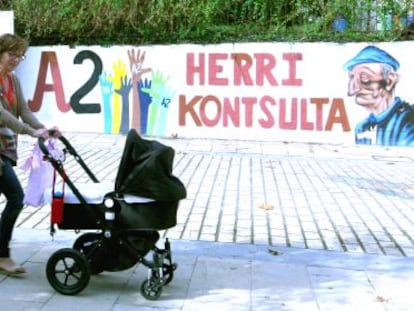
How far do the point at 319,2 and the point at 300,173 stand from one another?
482 centimetres

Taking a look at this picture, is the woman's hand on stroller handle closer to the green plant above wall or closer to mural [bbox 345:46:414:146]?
the green plant above wall

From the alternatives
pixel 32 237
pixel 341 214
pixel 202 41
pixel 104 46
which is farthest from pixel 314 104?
pixel 32 237

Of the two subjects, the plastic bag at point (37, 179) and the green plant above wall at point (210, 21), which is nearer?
the plastic bag at point (37, 179)

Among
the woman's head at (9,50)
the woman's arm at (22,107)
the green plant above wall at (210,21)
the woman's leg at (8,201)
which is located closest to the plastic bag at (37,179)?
the woman's leg at (8,201)

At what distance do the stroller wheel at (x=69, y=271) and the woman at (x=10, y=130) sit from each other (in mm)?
472

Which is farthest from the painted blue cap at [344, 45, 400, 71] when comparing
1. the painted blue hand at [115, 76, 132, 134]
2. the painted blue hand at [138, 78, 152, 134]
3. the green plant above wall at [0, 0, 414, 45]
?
the painted blue hand at [115, 76, 132, 134]

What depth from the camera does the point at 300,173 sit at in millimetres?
9195

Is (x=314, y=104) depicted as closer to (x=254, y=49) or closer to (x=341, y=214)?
(x=254, y=49)

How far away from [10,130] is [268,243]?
260cm

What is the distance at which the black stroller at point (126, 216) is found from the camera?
405cm

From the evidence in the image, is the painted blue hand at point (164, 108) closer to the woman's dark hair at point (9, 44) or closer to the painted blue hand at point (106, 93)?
Result: the painted blue hand at point (106, 93)

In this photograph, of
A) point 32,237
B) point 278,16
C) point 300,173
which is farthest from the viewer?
point 278,16

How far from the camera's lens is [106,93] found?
41.7ft

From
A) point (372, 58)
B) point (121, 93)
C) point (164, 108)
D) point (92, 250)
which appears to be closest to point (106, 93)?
point (121, 93)
